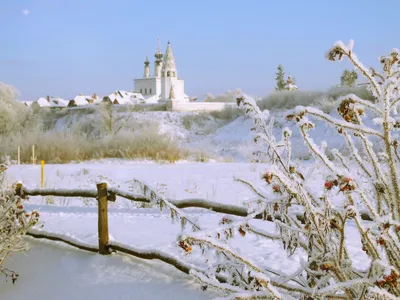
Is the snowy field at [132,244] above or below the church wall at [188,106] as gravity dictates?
below

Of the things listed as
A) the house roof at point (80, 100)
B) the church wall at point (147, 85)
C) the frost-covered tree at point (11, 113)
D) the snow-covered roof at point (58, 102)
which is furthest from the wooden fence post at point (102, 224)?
the church wall at point (147, 85)

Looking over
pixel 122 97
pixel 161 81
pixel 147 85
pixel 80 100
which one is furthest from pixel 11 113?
pixel 147 85

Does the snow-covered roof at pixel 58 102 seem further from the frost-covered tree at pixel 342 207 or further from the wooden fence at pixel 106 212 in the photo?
the frost-covered tree at pixel 342 207

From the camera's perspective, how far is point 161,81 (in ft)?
304

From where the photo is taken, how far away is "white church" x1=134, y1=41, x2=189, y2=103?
9106cm

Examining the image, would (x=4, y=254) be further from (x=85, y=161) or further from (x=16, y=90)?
(x=16, y=90)

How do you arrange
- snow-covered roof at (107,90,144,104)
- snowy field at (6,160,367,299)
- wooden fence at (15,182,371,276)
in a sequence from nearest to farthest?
1. wooden fence at (15,182,371,276)
2. snowy field at (6,160,367,299)
3. snow-covered roof at (107,90,144,104)

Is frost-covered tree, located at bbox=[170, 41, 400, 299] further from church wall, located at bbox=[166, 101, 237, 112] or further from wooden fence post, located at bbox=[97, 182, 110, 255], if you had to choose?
church wall, located at bbox=[166, 101, 237, 112]

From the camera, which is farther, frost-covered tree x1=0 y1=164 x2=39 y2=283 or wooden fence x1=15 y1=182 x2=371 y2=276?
frost-covered tree x1=0 y1=164 x2=39 y2=283

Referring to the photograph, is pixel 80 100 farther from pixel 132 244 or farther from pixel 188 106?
pixel 132 244

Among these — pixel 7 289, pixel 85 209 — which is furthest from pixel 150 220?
pixel 7 289

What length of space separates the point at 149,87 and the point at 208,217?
96.0 metres

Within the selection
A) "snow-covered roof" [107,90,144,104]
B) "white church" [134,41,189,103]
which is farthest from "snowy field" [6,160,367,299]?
"white church" [134,41,189,103]

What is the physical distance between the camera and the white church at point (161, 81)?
9106 cm
